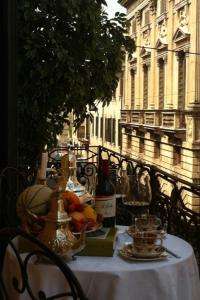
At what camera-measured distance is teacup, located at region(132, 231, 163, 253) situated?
200 centimetres

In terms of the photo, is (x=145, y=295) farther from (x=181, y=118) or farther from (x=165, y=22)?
(x=165, y=22)

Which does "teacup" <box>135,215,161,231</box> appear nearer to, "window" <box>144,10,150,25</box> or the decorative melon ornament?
the decorative melon ornament

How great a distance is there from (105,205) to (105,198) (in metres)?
0.04

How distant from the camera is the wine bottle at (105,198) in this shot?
88.9 inches

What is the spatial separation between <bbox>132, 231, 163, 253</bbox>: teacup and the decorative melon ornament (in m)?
0.38

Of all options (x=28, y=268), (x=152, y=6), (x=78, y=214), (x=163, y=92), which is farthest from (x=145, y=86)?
(x=28, y=268)

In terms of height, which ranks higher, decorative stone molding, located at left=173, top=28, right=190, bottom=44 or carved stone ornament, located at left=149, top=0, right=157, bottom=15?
carved stone ornament, located at left=149, top=0, right=157, bottom=15

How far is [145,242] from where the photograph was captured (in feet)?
6.60

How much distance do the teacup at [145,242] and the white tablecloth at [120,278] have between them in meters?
0.07

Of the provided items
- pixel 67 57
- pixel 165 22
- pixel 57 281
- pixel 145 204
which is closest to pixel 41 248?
pixel 57 281

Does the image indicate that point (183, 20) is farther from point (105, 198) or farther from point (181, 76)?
point (105, 198)

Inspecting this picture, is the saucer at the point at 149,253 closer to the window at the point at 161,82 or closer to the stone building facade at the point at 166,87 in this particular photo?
the stone building facade at the point at 166,87

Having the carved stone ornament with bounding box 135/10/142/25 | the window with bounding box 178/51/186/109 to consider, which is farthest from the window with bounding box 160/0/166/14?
the window with bounding box 178/51/186/109

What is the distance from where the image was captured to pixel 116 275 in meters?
1.83
